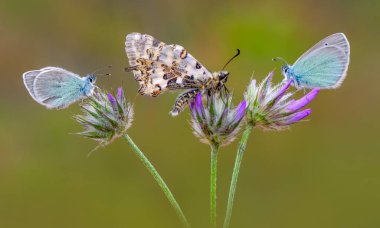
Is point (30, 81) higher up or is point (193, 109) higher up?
point (30, 81)

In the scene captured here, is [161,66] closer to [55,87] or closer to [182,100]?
[182,100]

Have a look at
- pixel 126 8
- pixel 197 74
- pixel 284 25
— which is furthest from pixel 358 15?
pixel 197 74

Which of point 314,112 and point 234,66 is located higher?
point 234,66

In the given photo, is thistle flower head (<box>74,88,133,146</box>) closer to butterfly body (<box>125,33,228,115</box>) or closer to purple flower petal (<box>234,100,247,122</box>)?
butterfly body (<box>125,33,228,115</box>)

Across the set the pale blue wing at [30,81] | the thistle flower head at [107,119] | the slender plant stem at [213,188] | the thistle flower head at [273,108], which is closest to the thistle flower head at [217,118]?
the slender plant stem at [213,188]

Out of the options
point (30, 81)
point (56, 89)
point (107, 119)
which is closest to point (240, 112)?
point (107, 119)

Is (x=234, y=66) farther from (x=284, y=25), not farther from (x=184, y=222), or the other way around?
(x=184, y=222)

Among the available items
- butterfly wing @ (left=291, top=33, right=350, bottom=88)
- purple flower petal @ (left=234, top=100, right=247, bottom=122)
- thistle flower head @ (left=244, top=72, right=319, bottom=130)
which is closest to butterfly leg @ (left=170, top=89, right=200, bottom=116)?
purple flower petal @ (left=234, top=100, right=247, bottom=122)

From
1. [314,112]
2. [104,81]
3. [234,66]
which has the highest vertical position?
[104,81]
